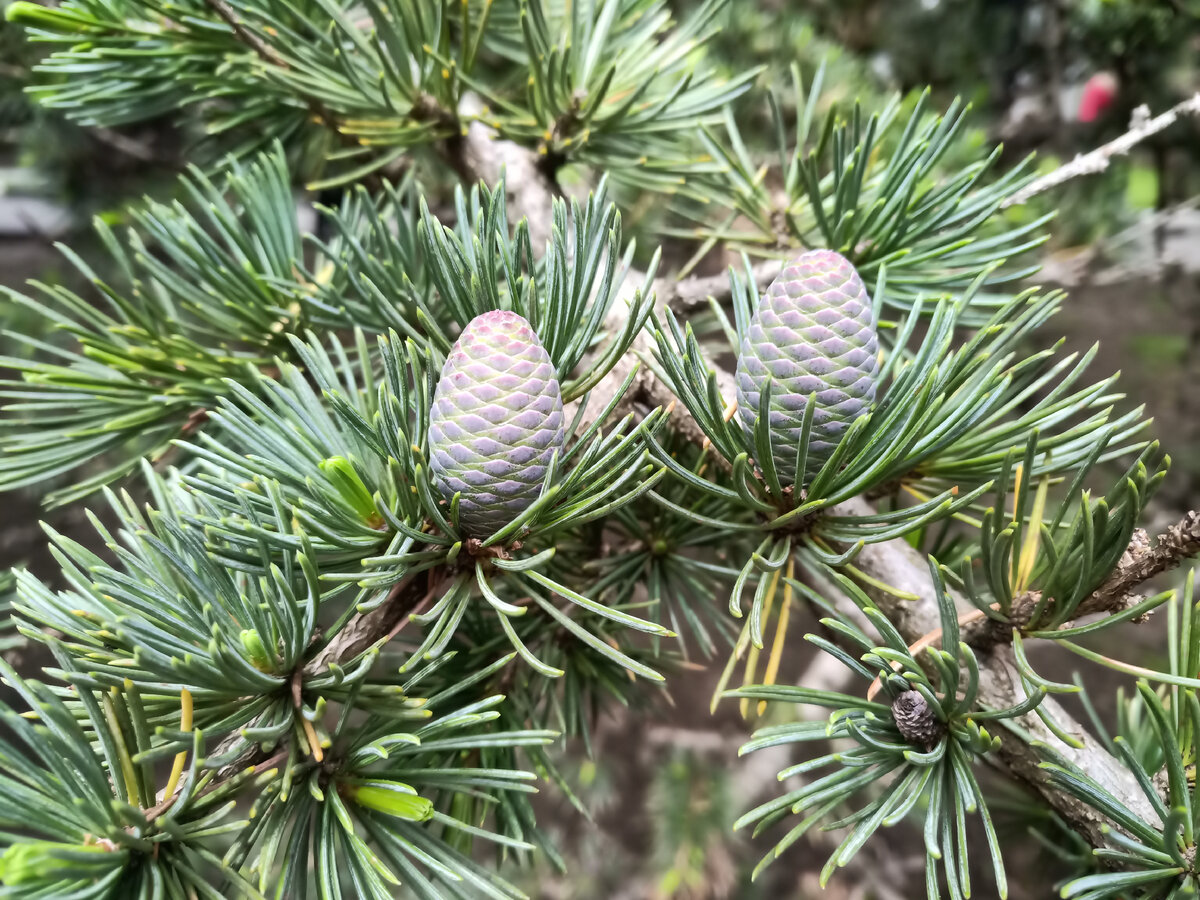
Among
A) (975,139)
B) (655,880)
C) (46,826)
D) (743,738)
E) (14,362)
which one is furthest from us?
(743,738)

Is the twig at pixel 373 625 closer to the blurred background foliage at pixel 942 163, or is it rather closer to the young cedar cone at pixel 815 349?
the young cedar cone at pixel 815 349

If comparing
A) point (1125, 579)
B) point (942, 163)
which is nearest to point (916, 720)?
point (1125, 579)

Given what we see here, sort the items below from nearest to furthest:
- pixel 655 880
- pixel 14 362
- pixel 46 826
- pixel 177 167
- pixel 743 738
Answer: pixel 46 826
pixel 14 362
pixel 177 167
pixel 655 880
pixel 743 738

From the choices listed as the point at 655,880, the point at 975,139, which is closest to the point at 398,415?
the point at 975,139

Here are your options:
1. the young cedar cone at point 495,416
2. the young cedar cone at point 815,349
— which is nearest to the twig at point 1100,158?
the young cedar cone at point 815,349

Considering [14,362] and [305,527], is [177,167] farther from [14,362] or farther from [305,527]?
[305,527]

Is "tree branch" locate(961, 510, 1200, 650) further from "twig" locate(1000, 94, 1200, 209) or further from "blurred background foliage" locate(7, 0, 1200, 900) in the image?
"blurred background foliage" locate(7, 0, 1200, 900)

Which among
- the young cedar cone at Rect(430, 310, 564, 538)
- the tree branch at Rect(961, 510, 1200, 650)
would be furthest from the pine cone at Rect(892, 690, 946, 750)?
the young cedar cone at Rect(430, 310, 564, 538)
